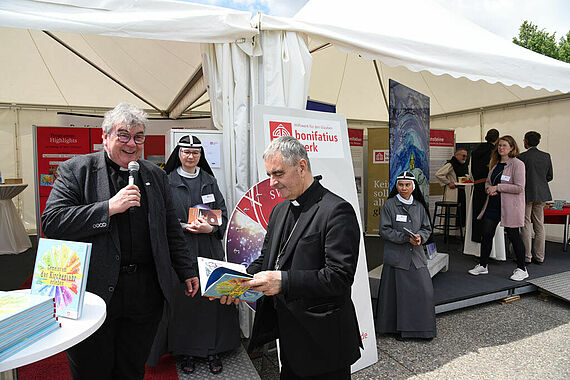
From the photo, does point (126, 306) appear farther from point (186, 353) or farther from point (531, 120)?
point (531, 120)

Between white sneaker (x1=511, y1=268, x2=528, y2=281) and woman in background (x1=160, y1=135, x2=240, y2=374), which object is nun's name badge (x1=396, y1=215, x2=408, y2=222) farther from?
white sneaker (x1=511, y1=268, x2=528, y2=281)

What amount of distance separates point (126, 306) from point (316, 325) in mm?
845

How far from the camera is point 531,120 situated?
6.91 metres

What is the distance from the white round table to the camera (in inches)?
38.5

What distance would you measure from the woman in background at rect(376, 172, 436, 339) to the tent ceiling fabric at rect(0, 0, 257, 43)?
195cm

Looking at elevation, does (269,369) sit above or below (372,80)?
below

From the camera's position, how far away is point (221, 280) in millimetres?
1258

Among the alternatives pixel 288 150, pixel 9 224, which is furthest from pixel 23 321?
pixel 9 224

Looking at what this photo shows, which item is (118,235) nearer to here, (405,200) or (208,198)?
(208,198)

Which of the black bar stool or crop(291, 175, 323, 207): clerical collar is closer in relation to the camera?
crop(291, 175, 323, 207): clerical collar

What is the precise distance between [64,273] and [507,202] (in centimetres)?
470

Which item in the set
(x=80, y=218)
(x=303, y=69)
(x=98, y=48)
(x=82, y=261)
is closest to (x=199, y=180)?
(x=303, y=69)

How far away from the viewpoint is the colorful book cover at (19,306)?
1.02m

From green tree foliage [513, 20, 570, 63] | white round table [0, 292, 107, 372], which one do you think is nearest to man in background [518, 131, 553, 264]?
white round table [0, 292, 107, 372]
